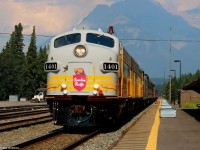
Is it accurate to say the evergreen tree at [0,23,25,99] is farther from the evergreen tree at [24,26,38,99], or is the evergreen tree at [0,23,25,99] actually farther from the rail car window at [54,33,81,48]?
the rail car window at [54,33,81,48]

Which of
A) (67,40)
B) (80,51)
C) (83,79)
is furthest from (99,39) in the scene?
(83,79)

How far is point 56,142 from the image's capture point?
43.7ft

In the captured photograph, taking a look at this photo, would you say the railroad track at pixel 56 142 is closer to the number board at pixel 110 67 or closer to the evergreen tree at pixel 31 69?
the number board at pixel 110 67

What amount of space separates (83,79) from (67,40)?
74.9 inches

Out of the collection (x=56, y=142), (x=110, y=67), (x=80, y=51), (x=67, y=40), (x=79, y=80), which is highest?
(x=67, y=40)

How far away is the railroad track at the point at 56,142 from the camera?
11.9 m

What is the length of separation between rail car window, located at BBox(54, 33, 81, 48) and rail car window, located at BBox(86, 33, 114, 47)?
0.41m

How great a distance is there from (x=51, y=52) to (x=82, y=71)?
1698mm

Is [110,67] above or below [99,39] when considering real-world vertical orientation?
below

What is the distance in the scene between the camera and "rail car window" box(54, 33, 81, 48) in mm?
16219

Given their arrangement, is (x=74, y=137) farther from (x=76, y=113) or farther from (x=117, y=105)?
(x=117, y=105)

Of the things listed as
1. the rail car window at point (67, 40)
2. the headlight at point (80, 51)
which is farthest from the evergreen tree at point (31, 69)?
the headlight at point (80, 51)

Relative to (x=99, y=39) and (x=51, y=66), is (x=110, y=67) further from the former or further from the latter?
(x=51, y=66)

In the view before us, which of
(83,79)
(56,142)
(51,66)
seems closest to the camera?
(56,142)
